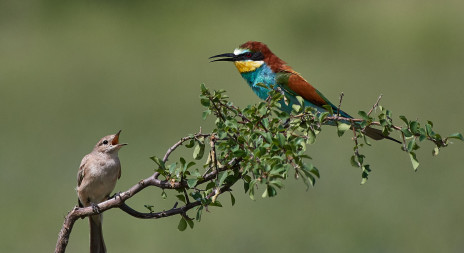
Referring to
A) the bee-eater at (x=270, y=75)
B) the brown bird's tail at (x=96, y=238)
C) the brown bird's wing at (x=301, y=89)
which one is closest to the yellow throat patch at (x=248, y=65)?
the bee-eater at (x=270, y=75)

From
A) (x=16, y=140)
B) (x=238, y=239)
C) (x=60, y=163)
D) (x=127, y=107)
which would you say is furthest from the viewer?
(x=127, y=107)

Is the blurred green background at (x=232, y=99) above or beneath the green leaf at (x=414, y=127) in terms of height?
above

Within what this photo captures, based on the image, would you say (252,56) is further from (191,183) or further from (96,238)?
(191,183)

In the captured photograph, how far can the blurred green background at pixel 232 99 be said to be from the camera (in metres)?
6.13

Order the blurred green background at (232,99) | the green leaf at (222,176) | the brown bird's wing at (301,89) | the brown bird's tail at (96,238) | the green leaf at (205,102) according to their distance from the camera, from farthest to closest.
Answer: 1. the blurred green background at (232,99)
2. the brown bird's wing at (301,89)
3. the brown bird's tail at (96,238)
4. the green leaf at (205,102)
5. the green leaf at (222,176)

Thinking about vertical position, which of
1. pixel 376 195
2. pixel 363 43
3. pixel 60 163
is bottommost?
pixel 376 195

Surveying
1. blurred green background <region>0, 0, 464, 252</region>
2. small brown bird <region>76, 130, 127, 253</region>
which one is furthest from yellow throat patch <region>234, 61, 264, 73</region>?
blurred green background <region>0, 0, 464, 252</region>

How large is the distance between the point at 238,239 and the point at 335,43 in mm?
5566

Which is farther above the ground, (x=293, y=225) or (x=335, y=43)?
(x=335, y=43)

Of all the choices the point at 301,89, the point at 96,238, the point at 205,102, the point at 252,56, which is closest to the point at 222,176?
the point at 205,102

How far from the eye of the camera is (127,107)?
888cm

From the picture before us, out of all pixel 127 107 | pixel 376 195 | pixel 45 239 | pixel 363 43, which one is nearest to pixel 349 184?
pixel 376 195

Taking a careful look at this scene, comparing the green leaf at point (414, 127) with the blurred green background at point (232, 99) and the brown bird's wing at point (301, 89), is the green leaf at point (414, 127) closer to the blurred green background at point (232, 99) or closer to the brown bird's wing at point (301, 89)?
the brown bird's wing at point (301, 89)

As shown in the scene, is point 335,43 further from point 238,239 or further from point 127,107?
point 238,239
